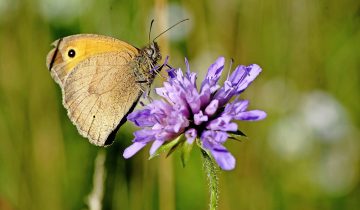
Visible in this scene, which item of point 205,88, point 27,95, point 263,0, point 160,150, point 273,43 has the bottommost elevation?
point 160,150

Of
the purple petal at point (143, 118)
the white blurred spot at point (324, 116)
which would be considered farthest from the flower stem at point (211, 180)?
the white blurred spot at point (324, 116)

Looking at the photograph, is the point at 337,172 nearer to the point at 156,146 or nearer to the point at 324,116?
the point at 324,116

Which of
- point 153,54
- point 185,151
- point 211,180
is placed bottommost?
point 211,180

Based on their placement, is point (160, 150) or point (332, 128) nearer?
point (160, 150)

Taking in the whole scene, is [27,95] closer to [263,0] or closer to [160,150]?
[263,0]

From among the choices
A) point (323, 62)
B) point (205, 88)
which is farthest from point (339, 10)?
point (205, 88)

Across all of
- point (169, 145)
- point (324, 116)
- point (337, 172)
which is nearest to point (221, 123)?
point (169, 145)

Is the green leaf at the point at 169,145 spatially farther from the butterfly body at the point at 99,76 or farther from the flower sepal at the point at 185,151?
the butterfly body at the point at 99,76
